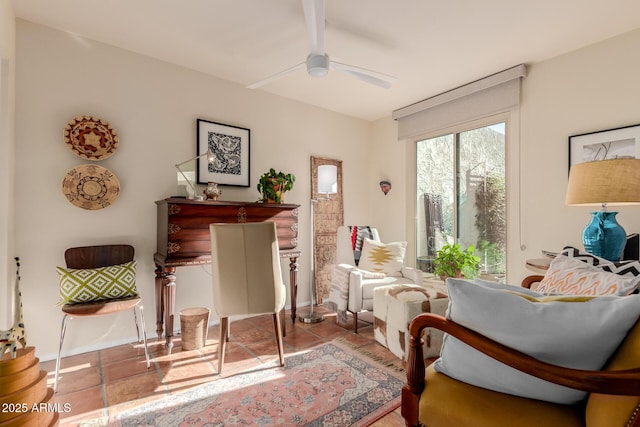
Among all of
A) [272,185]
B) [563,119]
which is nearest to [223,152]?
[272,185]

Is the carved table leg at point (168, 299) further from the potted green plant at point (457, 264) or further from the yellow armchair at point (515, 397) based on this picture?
the potted green plant at point (457, 264)

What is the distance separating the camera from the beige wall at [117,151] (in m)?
2.39

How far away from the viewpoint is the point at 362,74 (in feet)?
8.19

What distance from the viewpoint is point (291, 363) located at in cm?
236

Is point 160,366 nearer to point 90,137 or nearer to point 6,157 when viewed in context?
point 6,157

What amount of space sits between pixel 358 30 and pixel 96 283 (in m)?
2.79

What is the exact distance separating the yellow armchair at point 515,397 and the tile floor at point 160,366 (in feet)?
2.53

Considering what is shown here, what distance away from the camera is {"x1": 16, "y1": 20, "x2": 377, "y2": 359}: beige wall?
2.39 meters

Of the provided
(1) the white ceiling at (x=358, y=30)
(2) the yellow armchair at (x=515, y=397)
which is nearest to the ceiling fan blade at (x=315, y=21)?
(1) the white ceiling at (x=358, y=30)

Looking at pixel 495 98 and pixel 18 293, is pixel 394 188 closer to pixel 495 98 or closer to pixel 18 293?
pixel 495 98

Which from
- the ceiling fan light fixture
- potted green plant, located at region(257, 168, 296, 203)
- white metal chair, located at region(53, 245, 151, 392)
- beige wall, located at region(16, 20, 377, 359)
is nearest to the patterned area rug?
white metal chair, located at region(53, 245, 151, 392)

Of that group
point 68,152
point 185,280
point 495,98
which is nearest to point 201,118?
point 68,152

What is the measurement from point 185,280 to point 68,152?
4.81ft

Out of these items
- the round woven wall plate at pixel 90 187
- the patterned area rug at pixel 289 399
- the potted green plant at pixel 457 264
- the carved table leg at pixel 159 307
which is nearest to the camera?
the patterned area rug at pixel 289 399
